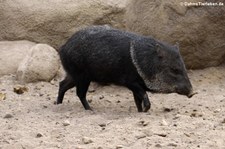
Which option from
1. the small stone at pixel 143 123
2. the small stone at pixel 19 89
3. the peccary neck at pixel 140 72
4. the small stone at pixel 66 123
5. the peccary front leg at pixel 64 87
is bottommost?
the small stone at pixel 19 89

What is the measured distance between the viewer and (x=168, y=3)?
7797 millimetres

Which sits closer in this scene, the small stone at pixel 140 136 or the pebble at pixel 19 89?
the small stone at pixel 140 136

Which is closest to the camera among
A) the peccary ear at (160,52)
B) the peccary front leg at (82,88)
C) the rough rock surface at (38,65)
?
the peccary ear at (160,52)

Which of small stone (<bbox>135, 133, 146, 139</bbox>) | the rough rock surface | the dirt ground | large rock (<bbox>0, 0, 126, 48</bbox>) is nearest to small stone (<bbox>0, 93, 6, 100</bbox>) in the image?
the dirt ground

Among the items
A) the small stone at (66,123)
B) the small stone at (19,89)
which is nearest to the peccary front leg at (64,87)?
the small stone at (19,89)

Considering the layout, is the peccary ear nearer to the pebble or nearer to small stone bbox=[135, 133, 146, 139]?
small stone bbox=[135, 133, 146, 139]

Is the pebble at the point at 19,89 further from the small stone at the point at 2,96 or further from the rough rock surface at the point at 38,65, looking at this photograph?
the rough rock surface at the point at 38,65

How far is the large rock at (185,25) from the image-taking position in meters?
7.82

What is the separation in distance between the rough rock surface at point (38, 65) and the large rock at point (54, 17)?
0.45 m

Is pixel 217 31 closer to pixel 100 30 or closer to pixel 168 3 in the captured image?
pixel 168 3

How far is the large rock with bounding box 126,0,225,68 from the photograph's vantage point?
308 inches

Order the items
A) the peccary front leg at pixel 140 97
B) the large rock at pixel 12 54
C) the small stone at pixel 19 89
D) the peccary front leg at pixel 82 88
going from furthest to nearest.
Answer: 1. the large rock at pixel 12 54
2. the small stone at pixel 19 89
3. the peccary front leg at pixel 82 88
4. the peccary front leg at pixel 140 97

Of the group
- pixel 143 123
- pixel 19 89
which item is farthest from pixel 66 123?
pixel 19 89

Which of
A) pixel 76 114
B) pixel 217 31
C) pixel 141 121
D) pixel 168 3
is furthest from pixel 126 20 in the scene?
pixel 141 121
